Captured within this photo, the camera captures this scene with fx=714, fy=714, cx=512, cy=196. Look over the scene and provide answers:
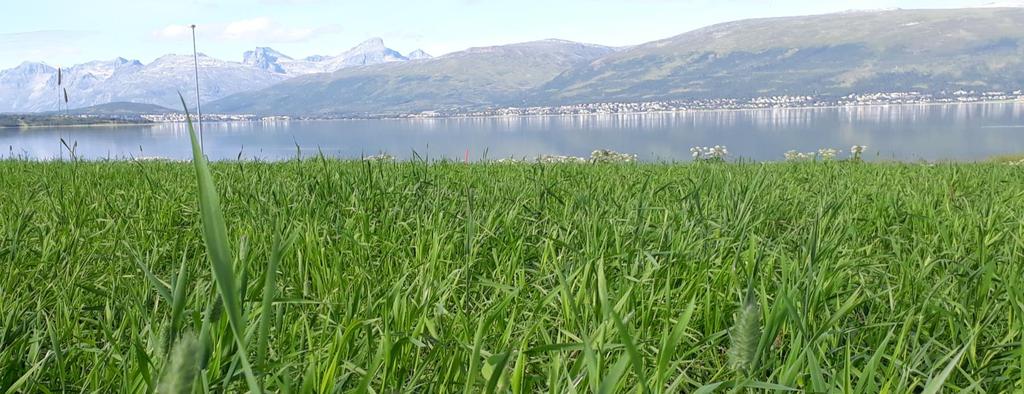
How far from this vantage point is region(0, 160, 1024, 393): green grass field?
1323mm

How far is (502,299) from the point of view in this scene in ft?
6.43

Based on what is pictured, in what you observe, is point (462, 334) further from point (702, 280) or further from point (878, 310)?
point (878, 310)

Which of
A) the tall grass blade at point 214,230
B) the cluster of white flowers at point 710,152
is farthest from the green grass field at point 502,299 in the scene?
the cluster of white flowers at point 710,152

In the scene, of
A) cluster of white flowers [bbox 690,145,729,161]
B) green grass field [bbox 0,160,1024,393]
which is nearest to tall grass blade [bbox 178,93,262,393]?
green grass field [bbox 0,160,1024,393]

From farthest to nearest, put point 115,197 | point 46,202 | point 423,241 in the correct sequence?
point 115,197, point 46,202, point 423,241

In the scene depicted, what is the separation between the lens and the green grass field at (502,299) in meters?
1.32

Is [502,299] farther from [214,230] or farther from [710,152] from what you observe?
[710,152]

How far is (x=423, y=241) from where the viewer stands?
2.86 m

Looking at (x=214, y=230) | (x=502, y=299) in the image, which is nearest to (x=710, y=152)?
(x=502, y=299)

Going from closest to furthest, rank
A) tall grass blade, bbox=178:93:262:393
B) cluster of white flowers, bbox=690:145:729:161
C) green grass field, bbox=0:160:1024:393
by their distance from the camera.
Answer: tall grass blade, bbox=178:93:262:393
green grass field, bbox=0:160:1024:393
cluster of white flowers, bbox=690:145:729:161

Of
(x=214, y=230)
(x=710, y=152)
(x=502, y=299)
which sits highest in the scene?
(x=214, y=230)

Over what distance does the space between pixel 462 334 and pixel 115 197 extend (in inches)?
141

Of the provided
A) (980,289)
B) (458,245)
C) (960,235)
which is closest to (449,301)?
(458,245)

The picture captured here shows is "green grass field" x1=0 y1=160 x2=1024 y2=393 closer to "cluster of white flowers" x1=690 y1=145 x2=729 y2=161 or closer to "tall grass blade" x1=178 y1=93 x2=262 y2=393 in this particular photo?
"tall grass blade" x1=178 y1=93 x2=262 y2=393
